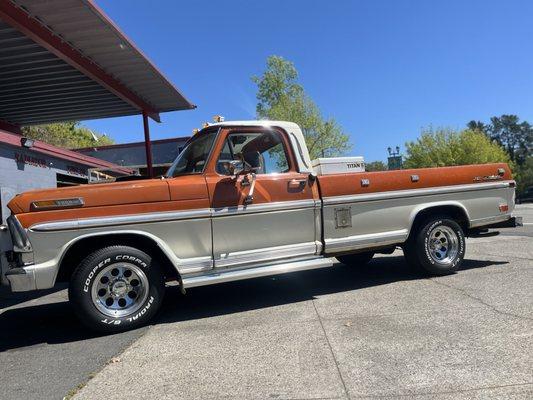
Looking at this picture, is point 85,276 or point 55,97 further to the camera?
point 55,97

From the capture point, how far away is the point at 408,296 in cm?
600

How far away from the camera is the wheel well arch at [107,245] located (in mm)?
5312

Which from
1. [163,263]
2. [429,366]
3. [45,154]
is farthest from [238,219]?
[45,154]

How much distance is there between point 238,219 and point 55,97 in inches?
394

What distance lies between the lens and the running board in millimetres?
5492

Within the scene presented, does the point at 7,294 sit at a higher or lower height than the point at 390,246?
lower

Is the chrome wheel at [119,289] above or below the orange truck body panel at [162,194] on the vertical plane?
below

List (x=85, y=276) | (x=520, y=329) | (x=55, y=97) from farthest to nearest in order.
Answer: (x=55, y=97), (x=85, y=276), (x=520, y=329)

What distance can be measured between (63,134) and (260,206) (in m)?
29.8

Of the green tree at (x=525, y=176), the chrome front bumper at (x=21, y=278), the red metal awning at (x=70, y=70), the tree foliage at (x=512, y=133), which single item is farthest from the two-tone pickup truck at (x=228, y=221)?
the tree foliage at (x=512, y=133)

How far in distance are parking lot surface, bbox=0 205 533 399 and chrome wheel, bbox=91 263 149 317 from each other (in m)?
0.29

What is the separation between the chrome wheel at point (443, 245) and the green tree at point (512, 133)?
119166mm

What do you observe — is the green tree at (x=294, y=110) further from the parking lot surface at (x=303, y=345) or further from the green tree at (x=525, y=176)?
the green tree at (x=525, y=176)

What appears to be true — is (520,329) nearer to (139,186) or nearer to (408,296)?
(408,296)
